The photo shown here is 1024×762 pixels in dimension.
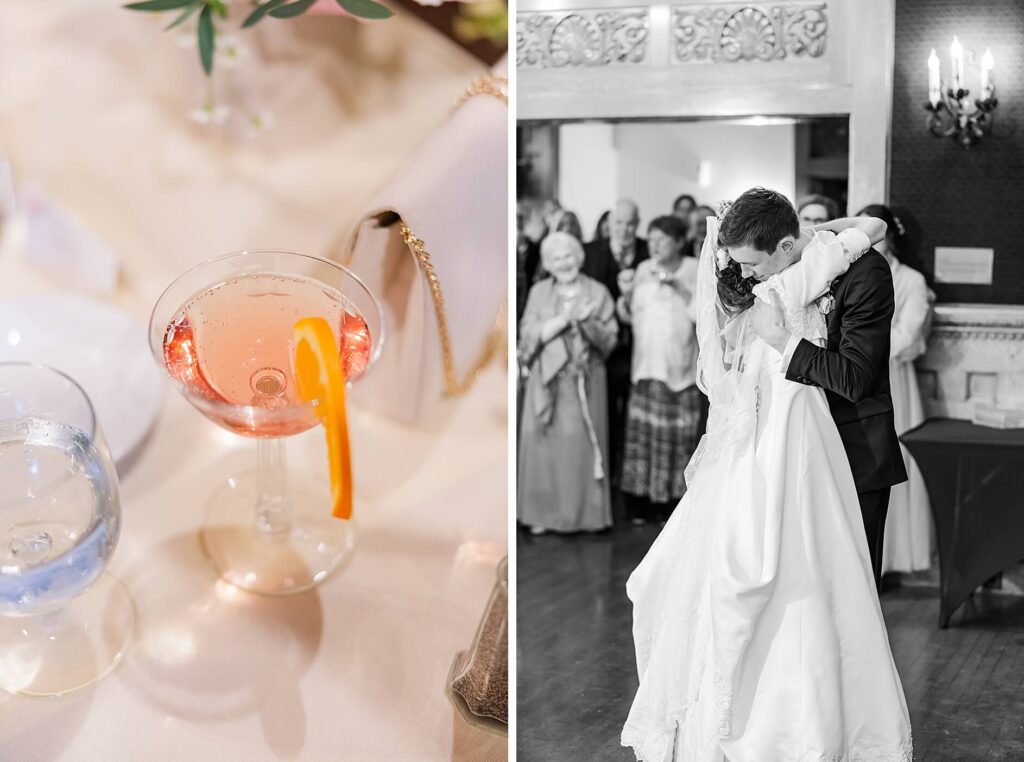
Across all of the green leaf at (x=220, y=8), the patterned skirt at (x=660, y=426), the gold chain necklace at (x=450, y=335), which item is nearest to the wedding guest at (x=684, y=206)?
the patterned skirt at (x=660, y=426)

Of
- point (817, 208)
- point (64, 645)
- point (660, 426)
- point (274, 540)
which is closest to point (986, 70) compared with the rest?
point (817, 208)

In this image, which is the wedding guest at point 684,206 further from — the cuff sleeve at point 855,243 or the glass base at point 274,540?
the glass base at point 274,540

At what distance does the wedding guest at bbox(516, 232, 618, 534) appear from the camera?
233 centimetres

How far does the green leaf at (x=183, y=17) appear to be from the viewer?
155 centimetres

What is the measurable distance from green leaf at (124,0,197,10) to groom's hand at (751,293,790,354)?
3.24 ft

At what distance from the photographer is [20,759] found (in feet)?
3.55

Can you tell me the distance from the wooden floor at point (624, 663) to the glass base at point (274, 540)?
0.48 m

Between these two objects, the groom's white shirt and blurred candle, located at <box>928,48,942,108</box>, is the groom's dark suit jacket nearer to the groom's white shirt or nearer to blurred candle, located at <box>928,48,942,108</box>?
the groom's white shirt

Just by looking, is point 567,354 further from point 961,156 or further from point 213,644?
point 213,644

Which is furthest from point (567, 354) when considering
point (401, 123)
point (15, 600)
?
point (15, 600)

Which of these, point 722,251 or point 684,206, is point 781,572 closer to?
point 722,251

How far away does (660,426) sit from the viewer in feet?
7.85

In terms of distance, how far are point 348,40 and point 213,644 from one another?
0.94 m

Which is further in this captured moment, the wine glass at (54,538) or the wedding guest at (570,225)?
the wedding guest at (570,225)
